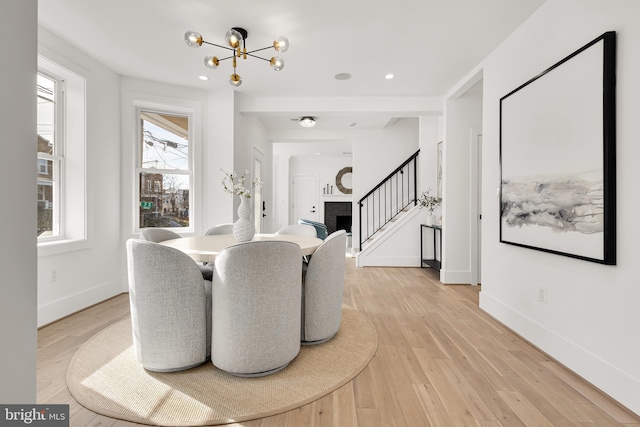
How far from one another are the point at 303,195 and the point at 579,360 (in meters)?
8.10

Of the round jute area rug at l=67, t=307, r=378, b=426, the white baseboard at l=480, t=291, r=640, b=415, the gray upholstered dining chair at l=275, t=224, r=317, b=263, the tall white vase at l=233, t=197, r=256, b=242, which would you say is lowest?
the round jute area rug at l=67, t=307, r=378, b=426

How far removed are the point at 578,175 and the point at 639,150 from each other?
339mm

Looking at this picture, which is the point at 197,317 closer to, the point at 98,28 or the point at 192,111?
the point at 98,28

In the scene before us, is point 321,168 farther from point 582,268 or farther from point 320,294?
point 582,268

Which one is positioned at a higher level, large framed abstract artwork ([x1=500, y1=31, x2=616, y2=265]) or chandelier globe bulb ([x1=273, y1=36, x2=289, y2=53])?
chandelier globe bulb ([x1=273, y1=36, x2=289, y2=53])

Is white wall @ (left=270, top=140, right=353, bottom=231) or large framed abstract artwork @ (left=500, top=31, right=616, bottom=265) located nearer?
large framed abstract artwork @ (left=500, top=31, right=616, bottom=265)

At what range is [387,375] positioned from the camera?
1862 mm

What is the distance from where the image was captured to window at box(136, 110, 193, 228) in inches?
153

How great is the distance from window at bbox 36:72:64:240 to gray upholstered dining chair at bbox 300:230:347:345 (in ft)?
8.71

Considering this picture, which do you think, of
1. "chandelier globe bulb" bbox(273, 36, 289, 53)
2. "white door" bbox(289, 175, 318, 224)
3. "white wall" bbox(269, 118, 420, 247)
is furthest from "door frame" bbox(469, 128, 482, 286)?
"white door" bbox(289, 175, 318, 224)

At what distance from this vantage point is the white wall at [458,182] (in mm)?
4090

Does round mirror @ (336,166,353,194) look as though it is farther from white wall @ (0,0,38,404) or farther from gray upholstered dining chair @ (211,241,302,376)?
white wall @ (0,0,38,404)

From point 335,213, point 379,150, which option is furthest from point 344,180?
point 379,150

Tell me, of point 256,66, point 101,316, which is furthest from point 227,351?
point 256,66
